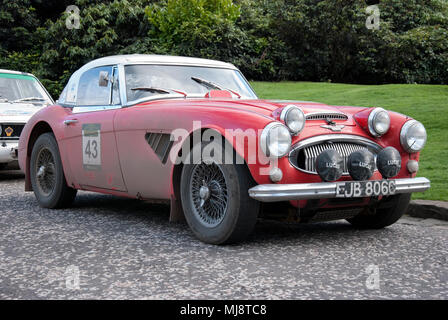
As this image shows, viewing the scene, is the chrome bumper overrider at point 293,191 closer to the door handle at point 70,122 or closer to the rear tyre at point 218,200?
the rear tyre at point 218,200

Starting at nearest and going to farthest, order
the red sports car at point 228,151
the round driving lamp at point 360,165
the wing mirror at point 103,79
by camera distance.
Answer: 1. the red sports car at point 228,151
2. the round driving lamp at point 360,165
3. the wing mirror at point 103,79

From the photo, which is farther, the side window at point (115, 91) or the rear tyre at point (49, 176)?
the rear tyre at point (49, 176)

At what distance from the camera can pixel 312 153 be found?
13.1 ft

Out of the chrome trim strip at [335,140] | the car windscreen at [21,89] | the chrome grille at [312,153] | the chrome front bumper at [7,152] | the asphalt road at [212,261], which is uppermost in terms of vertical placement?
the car windscreen at [21,89]

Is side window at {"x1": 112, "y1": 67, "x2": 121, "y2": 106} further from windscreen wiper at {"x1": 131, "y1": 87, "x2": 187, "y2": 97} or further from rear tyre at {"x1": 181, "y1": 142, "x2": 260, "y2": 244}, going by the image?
rear tyre at {"x1": 181, "y1": 142, "x2": 260, "y2": 244}

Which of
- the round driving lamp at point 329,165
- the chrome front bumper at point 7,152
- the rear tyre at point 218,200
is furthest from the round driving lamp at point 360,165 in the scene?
the chrome front bumper at point 7,152

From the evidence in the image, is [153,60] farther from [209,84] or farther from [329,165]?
[329,165]

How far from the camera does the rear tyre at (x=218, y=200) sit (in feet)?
12.7

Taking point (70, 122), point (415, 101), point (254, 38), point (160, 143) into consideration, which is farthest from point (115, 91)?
point (254, 38)

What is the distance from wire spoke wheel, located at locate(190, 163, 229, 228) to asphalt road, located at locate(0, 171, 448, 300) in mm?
211

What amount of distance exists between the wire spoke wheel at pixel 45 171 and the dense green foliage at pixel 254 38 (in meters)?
13.7

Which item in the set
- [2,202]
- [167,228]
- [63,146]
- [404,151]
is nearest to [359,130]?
[404,151]

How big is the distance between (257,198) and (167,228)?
1349 millimetres

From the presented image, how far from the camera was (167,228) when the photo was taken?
485cm
